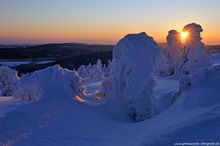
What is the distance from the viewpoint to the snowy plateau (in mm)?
6049

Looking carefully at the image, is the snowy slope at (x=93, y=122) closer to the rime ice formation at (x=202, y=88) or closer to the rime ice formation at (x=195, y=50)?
the rime ice formation at (x=202, y=88)

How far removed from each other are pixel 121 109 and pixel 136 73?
153 cm

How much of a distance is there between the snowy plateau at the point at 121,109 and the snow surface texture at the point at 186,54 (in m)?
9.17

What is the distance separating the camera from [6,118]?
8844mm

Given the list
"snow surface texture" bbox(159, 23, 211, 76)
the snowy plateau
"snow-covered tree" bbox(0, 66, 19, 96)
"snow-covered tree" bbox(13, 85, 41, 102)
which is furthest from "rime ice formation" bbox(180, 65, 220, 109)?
"snow-covered tree" bbox(0, 66, 19, 96)

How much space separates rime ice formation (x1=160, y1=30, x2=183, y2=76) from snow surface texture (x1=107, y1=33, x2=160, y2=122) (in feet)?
57.4

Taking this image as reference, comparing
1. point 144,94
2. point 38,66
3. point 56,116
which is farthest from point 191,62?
point 38,66

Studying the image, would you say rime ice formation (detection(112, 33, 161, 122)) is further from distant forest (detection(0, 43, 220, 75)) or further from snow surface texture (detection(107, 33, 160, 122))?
distant forest (detection(0, 43, 220, 75))

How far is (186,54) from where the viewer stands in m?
26.8

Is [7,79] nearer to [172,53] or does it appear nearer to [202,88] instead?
[172,53]

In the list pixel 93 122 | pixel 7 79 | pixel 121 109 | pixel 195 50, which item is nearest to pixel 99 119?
pixel 93 122

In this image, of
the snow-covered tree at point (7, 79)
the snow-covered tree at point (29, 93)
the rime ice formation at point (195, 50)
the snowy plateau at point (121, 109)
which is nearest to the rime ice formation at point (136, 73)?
the snowy plateau at point (121, 109)

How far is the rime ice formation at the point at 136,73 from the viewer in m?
11.1

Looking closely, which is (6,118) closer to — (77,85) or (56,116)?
(56,116)
